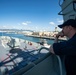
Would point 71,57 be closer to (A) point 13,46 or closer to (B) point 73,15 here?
(B) point 73,15

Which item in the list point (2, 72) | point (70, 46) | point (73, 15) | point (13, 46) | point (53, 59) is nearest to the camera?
point (70, 46)

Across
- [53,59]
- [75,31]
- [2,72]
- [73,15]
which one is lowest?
[2,72]

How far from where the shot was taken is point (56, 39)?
2.30 m

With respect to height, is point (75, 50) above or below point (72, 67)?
above

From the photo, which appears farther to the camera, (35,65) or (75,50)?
(35,65)

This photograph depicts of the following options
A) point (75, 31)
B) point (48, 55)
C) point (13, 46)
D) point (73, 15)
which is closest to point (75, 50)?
point (75, 31)

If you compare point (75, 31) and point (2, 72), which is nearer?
point (75, 31)

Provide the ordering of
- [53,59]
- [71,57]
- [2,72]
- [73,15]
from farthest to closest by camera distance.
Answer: [73,15] → [53,59] → [2,72] → [71,57]

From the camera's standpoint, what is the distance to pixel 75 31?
194cm

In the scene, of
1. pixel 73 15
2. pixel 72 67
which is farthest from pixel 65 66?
pixel 73 15

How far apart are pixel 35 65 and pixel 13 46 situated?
14477 millimetres

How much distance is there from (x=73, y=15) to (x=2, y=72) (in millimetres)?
5263

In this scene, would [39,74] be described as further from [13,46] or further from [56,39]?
[13,46]

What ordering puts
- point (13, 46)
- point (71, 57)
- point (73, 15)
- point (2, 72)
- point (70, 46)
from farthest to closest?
point (13, 46) < point (73, 15) < point (2, 72) < point (71, 57) < point (70, 46)
